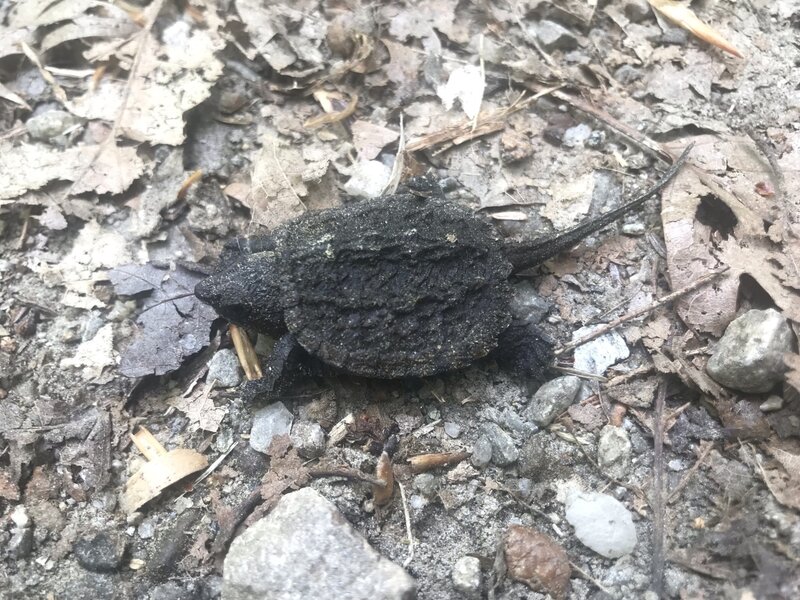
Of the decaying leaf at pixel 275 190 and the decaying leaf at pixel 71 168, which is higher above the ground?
the decaying leaf at pixel 275 190

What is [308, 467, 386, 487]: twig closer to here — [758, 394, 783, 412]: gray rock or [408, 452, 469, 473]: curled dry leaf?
[408, 452, 469, 473]: curled dry leaf

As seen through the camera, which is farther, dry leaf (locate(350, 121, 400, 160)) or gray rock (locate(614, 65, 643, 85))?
gray rock (locate(614, 65, 643, 85))

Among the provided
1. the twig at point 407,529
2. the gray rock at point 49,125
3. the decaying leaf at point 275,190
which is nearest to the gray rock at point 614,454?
the twig at point 407,529

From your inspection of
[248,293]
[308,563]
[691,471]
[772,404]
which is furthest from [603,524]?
[248,293]

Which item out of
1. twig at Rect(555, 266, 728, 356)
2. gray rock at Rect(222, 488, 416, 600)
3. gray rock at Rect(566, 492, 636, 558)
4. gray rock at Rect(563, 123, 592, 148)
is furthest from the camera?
gray rock at Rect(563, 123, 592, 148)

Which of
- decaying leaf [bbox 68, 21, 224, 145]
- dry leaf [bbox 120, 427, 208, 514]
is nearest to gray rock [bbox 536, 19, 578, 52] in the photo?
decaying leaf [bbox 68, 21, 224, 145]

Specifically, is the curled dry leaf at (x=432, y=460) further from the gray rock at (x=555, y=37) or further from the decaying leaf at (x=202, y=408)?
the gray rock at (x=555, y=37)

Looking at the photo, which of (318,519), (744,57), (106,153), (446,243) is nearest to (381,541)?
(318,519)
